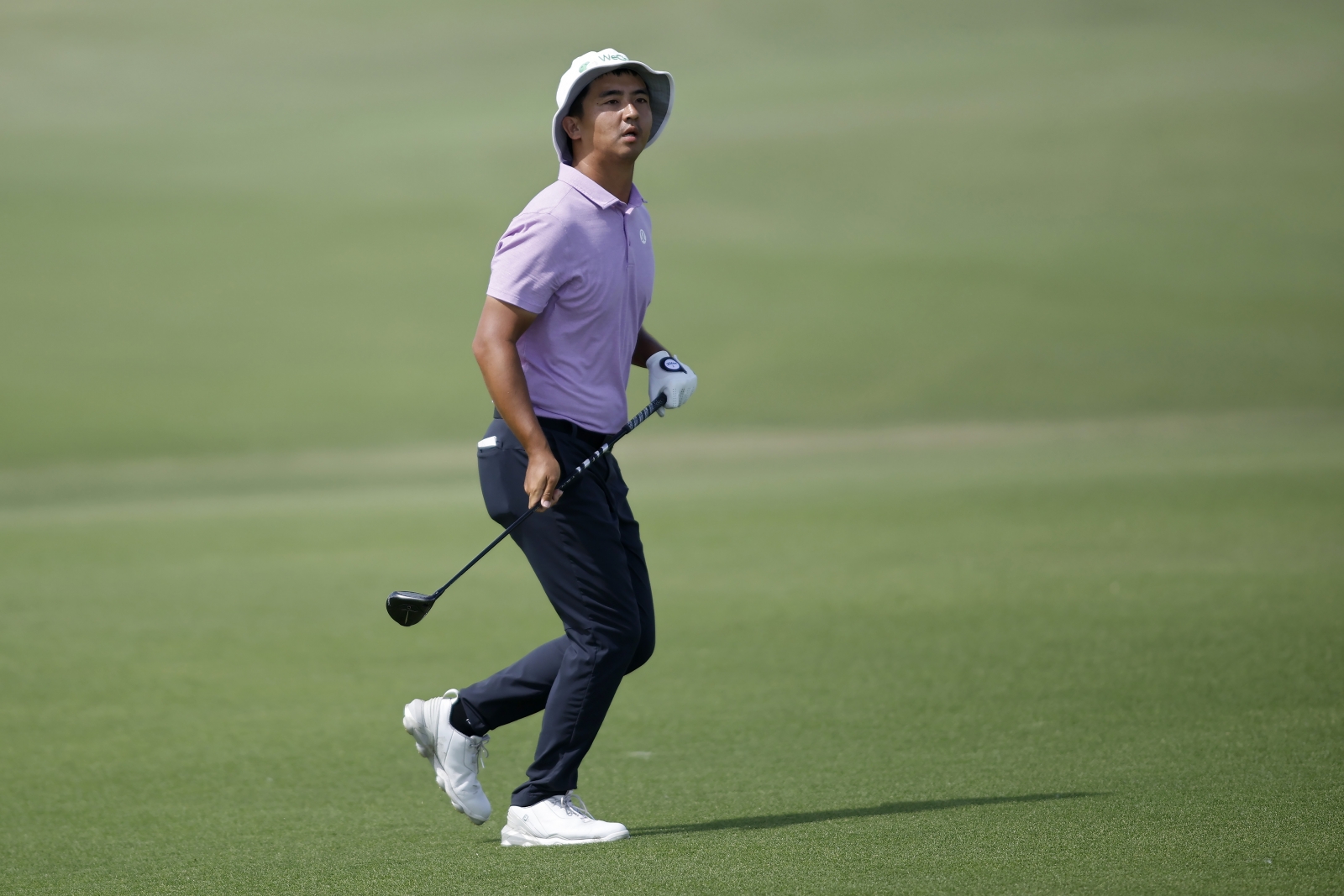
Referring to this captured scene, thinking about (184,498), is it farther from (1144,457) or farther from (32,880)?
(32,880)

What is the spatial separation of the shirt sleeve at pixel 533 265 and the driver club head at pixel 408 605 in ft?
2.81

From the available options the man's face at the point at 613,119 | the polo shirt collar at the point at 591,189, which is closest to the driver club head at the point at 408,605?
the polo shirt collar at the point at 591,189

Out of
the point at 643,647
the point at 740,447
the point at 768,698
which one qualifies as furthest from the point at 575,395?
the point at 740,447

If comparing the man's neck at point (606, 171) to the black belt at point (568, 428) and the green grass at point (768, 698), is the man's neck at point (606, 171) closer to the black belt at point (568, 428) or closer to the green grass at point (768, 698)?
the black belt at point (568, 428)

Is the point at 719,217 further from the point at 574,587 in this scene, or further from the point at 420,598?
the point at 574,587

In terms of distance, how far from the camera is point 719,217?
30188mm

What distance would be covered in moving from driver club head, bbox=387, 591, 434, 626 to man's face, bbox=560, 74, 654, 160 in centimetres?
121

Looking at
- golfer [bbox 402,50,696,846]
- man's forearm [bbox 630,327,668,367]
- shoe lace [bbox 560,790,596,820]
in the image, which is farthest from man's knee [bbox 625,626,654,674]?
man's forearm [bbox 630,327,668,367]

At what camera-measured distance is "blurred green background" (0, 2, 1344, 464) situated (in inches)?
905

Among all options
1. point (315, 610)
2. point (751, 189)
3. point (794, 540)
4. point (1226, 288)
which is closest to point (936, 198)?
point (751, 189)

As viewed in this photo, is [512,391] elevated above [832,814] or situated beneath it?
elevated above

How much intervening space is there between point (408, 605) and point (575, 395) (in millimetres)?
740

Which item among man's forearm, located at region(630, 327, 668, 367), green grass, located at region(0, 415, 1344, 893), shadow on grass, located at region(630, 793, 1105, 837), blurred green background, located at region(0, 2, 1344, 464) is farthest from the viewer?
blurred green background, located at region(0, 2, 1344, 464)

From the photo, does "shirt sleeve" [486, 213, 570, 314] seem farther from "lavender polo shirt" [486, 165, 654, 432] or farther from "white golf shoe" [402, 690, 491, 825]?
"white golf shoe" [402, 690, 491, 825]
